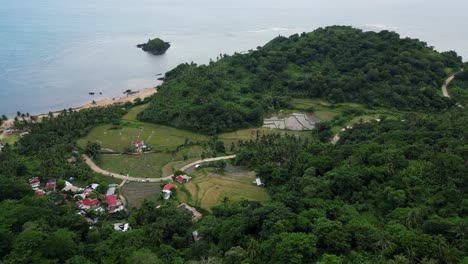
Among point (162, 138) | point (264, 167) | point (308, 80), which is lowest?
point (162, 138)

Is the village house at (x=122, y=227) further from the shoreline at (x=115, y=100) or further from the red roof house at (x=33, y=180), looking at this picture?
the shoreline at (x=115, y=100)

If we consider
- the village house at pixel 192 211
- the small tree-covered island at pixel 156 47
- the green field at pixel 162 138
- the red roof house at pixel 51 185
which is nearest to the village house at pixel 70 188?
the red roof house at pixel 51 185

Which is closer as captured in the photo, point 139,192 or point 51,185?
point 51,185

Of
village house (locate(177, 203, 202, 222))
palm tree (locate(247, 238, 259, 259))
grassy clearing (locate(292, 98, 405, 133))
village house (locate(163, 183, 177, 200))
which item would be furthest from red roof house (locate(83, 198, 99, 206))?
grassy clearing (locate(292, 98, 405, 133))

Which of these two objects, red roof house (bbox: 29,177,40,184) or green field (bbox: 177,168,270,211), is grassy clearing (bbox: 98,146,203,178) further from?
red roof house (bbox: 29,177,40,184)

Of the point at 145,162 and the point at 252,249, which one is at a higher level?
the point at 252,249

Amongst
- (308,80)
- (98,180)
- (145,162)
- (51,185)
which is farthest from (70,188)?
(308,80)

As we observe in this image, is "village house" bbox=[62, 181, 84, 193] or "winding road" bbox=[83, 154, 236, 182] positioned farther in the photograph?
"winding road" bbox=[83, 154, 236, 182]

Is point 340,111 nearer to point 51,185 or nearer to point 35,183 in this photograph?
point 51,185
